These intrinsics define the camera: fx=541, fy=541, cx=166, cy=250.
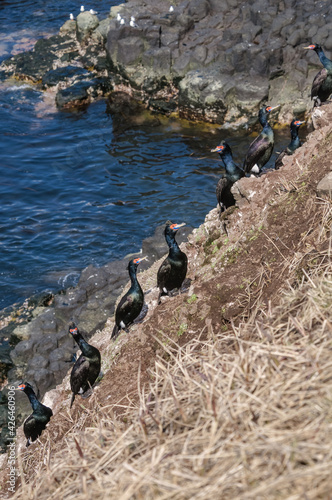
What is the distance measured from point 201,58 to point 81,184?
7.11m

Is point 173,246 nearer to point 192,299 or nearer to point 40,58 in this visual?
point 192,299

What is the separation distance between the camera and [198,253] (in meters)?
8.75

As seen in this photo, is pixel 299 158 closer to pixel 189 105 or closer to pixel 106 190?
pixel 106 190

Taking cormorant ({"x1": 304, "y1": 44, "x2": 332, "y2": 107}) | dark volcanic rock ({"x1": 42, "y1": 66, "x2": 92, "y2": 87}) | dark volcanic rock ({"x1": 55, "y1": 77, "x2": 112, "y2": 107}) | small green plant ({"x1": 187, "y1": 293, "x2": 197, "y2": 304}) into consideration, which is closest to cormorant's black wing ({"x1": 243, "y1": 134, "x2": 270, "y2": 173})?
cormorant ({"x1": 304, "y1": 44, "x2": 332, "y2": 107})

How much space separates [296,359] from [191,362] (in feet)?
2.50

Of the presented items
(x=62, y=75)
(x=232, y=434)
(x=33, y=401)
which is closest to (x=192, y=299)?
(x=232, y=434)

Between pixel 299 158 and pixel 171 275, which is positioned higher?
pixel 299 158

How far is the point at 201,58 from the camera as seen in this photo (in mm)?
21203

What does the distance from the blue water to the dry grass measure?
1130 cm

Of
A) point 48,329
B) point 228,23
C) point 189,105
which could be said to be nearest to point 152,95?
point 189,105

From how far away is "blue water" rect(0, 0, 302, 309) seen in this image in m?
15.7

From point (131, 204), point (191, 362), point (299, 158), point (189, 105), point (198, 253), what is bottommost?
point (131, 204)

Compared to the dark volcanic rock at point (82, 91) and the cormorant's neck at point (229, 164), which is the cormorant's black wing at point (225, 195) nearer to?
the cormorant's neck at point (229, 164)

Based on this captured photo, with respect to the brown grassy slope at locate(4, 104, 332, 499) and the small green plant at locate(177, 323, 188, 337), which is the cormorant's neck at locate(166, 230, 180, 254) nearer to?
the small green plant at locate(177, 323, 188, 337)
